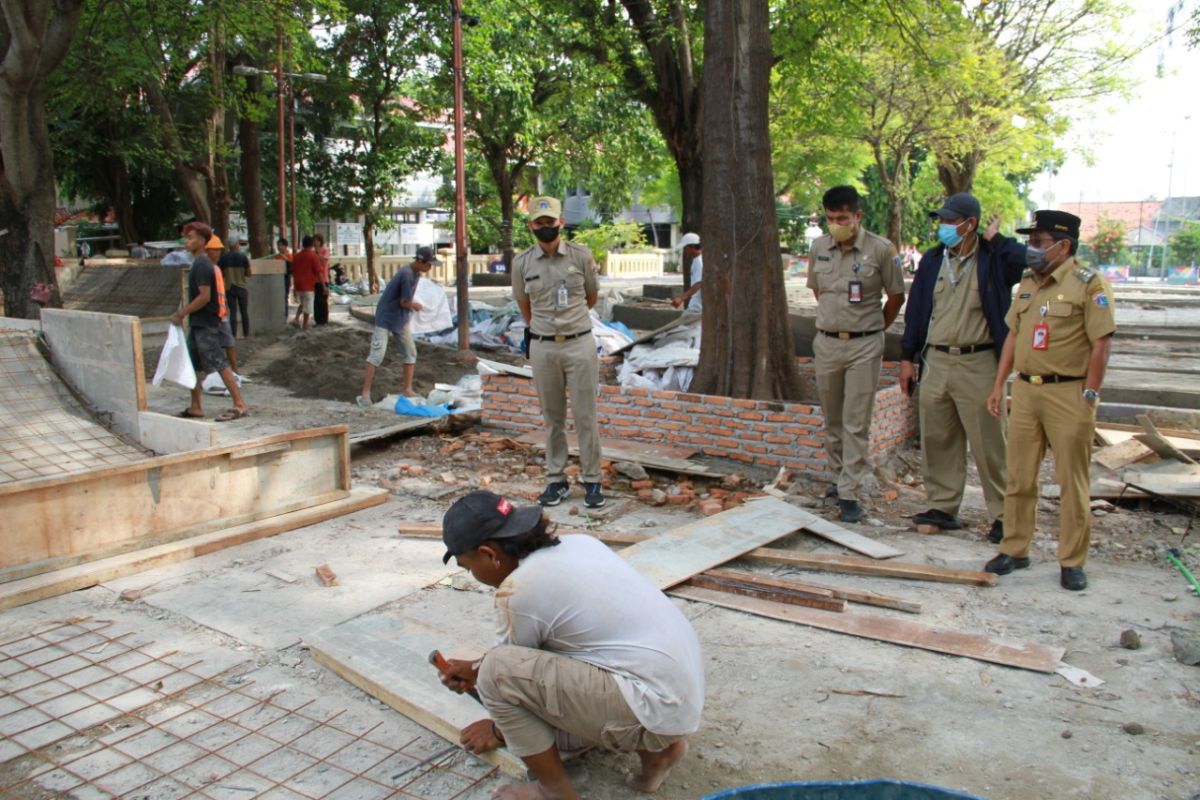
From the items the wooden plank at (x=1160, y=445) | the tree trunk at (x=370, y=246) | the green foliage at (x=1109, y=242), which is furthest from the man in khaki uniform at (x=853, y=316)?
the green foliage at (x=1109, y=242)

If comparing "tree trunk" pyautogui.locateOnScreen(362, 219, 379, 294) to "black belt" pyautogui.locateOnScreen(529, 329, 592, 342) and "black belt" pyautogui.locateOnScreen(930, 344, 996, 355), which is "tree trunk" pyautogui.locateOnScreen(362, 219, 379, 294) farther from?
"black belt" pyautogui.locateOnScreen(930, 344, 996, 355)

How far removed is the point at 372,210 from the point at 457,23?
50.0 ft

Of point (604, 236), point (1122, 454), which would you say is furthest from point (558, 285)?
point (604, 236)

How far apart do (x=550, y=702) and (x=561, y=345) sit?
3837 mm

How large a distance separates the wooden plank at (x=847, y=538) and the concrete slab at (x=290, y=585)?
2.20 meters

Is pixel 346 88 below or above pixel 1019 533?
above

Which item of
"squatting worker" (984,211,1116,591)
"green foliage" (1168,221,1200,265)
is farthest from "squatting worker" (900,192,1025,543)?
"green foliage" (1168,221,1200,265)

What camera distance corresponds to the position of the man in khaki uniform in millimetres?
5918

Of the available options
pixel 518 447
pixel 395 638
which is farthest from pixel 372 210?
pixel 395 638

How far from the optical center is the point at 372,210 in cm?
2731

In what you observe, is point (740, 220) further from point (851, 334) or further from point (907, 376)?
point (907, 376)

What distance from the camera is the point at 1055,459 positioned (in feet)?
15.2

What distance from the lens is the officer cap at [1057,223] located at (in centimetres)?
460

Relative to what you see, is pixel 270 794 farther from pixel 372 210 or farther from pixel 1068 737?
pixel 372 210
